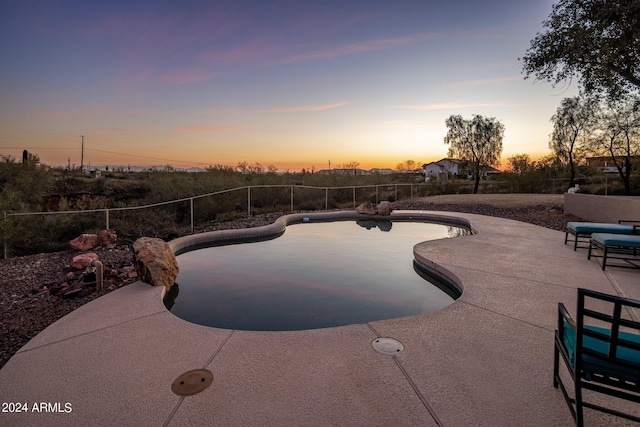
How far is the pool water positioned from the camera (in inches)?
137

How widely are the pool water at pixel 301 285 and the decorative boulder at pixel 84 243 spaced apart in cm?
150

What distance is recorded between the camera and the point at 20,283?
410 centimetres

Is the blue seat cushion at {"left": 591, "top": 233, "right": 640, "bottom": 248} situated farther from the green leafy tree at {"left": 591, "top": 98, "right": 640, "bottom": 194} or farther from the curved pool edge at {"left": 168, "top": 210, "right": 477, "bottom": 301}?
the green leafy tree at {"left": 591, "top": 98, "right": 640, "bottom": 194}

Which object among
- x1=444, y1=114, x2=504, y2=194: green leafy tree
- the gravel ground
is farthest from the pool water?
x1=444, y1=114, x2=504, y2=194: green leafy tree

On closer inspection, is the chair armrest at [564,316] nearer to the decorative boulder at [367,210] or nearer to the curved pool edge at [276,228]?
the curved pool edge at [276,228]

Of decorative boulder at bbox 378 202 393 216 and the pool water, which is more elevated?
decorative boulder at bbox 378 202 393 216

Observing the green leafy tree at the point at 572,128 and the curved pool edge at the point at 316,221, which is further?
the green leafy tree at the point at 572,128

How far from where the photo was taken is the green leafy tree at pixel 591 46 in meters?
6.33

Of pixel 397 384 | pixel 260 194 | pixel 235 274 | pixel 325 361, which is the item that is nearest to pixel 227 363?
pixel 325 361

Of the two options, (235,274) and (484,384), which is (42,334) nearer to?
(235,274)

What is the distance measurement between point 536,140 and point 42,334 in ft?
77.6

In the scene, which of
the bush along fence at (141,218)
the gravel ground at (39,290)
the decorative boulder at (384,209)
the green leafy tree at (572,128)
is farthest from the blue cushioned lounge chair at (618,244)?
the green leafy tree at (572,128)

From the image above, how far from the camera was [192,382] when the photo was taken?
1.93 meters

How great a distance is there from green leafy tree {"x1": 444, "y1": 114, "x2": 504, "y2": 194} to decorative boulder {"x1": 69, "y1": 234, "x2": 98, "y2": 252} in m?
22.3
